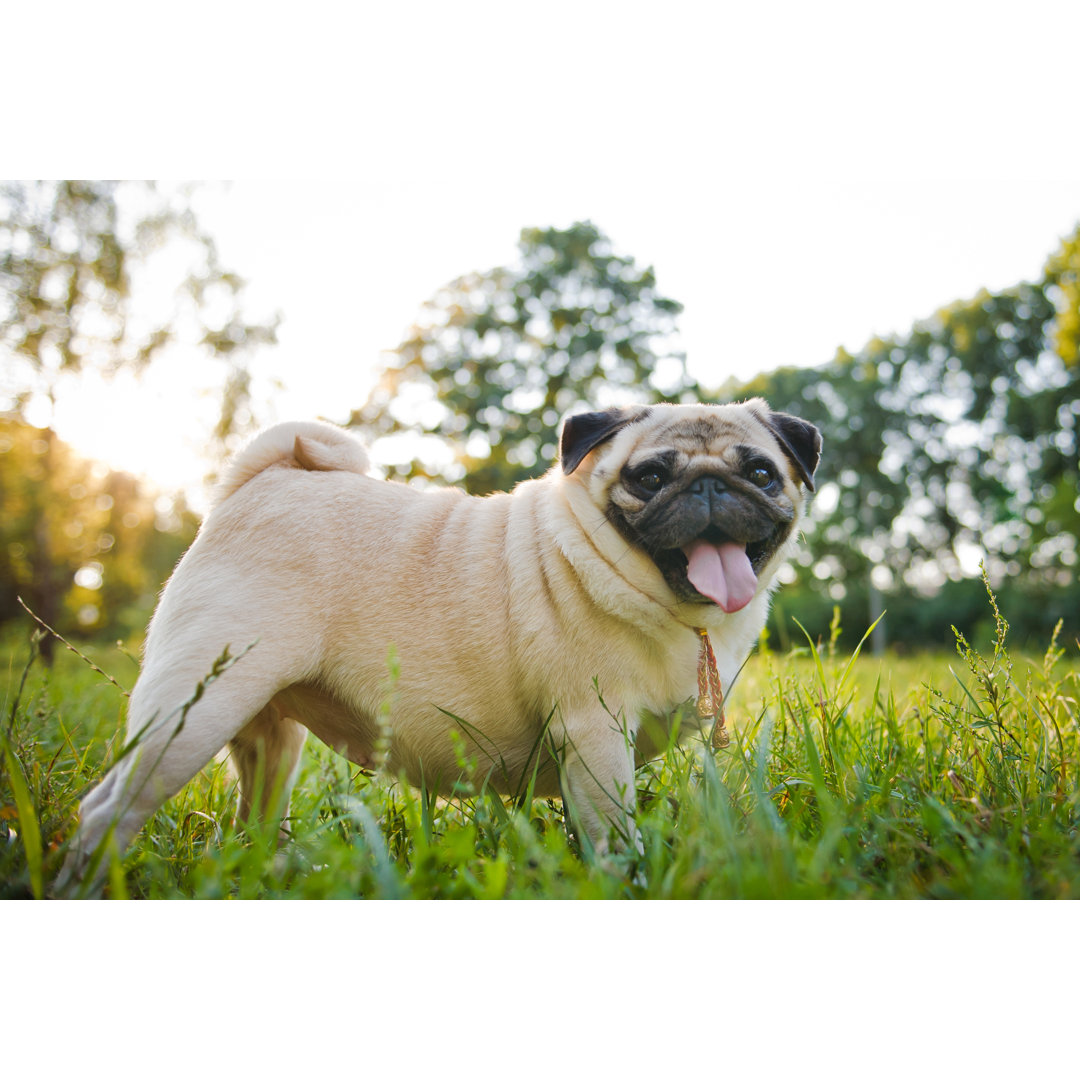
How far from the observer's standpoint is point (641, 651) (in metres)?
2.51

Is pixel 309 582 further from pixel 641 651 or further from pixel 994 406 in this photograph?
pixel 994 406

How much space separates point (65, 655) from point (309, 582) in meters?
8.26

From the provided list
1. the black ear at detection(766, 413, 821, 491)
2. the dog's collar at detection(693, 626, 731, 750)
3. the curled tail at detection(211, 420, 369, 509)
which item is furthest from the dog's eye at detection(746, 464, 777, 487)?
the curled tail at detection(211, 420, 369, 509)

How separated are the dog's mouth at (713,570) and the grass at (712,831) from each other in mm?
515

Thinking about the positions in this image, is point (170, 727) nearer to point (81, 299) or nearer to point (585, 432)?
point (585, 432)

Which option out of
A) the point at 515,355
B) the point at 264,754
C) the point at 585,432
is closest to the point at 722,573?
the point at 585,432

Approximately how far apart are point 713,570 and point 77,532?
1354cm

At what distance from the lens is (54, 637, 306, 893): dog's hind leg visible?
6.39ft

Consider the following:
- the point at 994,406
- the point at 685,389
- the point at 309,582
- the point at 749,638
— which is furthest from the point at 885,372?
the point at 309,582

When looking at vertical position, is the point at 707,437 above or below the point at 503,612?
above

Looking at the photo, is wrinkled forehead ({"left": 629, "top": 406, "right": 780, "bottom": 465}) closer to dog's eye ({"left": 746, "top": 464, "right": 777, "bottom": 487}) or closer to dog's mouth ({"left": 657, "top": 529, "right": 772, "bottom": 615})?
dog's eye ({"left": 746, "top": 464, "right": 777, "bottom": 487})

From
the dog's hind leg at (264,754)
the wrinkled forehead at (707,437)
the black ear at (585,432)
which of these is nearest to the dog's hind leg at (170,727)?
the dog's hind leg at (264,754)

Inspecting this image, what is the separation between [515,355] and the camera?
23.3 ft

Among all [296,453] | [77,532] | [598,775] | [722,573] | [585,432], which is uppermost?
[585,432]
